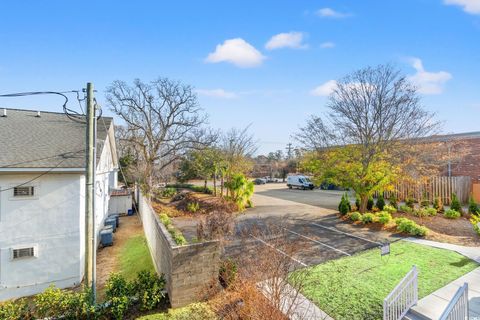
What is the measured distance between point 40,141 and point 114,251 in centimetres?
575

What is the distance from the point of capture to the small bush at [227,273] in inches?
254

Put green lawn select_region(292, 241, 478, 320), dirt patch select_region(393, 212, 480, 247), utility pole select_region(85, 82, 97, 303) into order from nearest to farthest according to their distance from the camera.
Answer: green lawn select_region(292, 241, 478, 320), utility pole select_region(85, 82, 97, 303), dirt patch select_region(393, 212, 480, 247)

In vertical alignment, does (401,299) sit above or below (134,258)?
above

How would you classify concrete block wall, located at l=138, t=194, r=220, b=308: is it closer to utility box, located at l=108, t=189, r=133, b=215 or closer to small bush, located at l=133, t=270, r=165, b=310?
small bush, located at l=133, t=270, r=165, b=310

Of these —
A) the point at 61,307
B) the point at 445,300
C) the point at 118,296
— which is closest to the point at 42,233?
the point at 61,307

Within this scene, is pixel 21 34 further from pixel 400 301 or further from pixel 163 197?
pixel 163 197

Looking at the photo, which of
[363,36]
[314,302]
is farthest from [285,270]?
→ [363,36]

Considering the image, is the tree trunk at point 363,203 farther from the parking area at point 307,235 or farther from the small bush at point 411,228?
the small bush at point 411,228

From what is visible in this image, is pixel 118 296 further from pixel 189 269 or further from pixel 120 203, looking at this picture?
pixel 120 203

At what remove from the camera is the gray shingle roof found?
8523mm

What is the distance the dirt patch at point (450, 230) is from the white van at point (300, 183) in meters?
17.3

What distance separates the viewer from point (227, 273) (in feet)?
21.3

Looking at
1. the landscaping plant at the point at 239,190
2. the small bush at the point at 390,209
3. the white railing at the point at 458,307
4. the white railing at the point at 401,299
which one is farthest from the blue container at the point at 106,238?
the small bush at the point at 390,209

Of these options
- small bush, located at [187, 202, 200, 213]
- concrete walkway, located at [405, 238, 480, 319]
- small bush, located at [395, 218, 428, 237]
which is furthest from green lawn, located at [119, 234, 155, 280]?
small bush, located at [395, 218, 428, 237]
